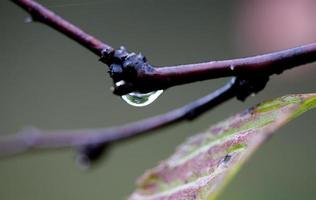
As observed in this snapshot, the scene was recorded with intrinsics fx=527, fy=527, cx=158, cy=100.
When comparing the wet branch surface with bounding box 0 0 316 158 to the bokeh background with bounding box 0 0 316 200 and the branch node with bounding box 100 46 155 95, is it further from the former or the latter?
the bokeh background with bounding box 0 0 316 200

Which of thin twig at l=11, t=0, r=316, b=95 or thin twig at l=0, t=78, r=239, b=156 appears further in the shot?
thin twig at l=0, t=78, r=239, b=156

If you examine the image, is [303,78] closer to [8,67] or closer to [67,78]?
[67,78]

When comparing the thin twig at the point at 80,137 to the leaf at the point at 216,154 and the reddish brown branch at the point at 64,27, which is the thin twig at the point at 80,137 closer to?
the leaf at the point at 216,154

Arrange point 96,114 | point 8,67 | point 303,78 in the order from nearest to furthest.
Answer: point 303,78
point 96,114
point 8,67

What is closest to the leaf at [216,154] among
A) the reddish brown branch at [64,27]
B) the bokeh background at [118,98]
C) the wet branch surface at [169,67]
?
the wet branch surface at [169,67]

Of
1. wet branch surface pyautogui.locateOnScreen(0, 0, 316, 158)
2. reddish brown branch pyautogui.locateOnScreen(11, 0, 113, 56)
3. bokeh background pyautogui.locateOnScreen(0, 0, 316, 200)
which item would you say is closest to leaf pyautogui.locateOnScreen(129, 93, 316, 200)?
wet branch surface pyautogui.locateOnScreen(0, 0, 316, 158)

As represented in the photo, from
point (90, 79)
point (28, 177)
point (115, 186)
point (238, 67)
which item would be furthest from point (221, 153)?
point (90, 79)

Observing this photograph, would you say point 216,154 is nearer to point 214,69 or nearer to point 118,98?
point 214,69

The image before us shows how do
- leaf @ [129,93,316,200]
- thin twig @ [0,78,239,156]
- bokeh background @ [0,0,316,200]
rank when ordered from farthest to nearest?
bokeh background @ [0,0,316,200] → thin twig @ [0,78,239,156] → leaf @ [129,93,316,200]
